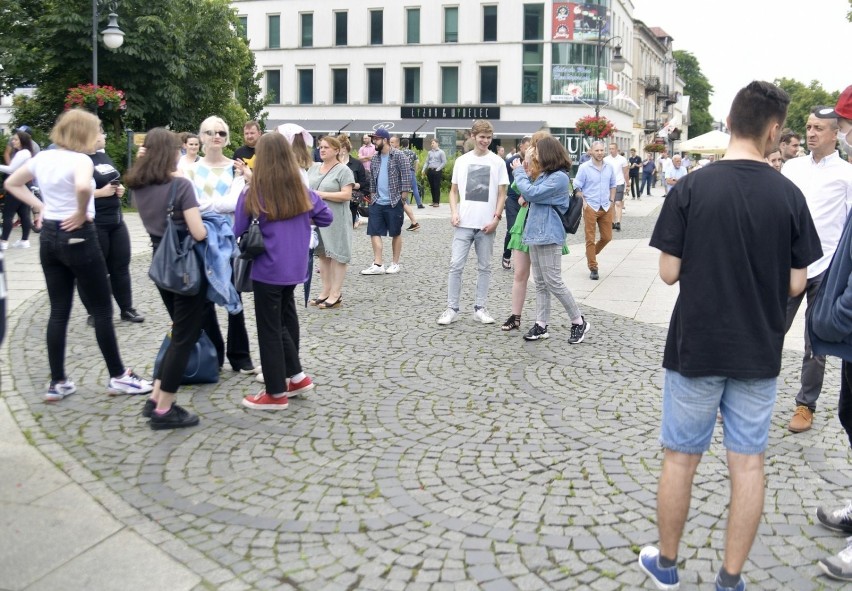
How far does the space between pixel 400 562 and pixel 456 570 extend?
0.25 meters

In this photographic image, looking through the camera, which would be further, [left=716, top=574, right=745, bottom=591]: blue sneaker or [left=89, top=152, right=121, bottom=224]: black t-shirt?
[left=89, top=152, right=121, bottom=224]: black t-shirt

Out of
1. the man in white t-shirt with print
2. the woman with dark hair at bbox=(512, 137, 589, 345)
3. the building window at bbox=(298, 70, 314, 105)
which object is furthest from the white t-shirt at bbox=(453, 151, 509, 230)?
the building window at bbox=(298, 70, 314, 105)

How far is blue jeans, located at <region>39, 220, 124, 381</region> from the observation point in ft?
18.8

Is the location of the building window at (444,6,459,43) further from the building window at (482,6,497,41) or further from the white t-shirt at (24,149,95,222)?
the white t-shirt at (24,149,95,222)

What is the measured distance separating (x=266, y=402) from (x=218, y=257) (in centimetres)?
103

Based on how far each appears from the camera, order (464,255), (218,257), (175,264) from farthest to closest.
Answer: (464,255) → (218,257) → (175,264)

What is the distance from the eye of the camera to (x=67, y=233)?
568 centimetres

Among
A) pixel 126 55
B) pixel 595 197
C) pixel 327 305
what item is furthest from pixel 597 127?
pixel 327 305

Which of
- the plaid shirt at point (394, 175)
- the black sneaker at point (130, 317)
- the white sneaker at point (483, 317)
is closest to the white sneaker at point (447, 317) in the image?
the white sneaker at point (483, 317)

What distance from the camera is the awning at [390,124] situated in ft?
189

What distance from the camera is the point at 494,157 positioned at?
28.6ft

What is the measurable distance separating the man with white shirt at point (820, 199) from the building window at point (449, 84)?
2109 inches

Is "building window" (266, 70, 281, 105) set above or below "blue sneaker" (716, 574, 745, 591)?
above

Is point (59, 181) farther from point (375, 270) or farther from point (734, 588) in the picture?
point (375, 270)
